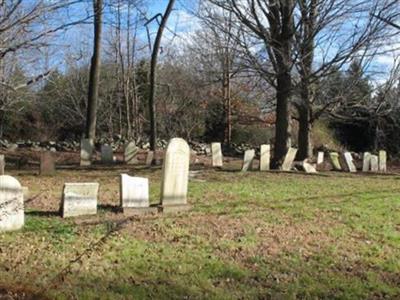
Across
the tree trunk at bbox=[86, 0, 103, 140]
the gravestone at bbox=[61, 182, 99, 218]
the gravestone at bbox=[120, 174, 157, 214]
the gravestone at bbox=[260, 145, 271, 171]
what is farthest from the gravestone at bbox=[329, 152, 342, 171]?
the gravestone at bbox=[61, 182, 99, 218]

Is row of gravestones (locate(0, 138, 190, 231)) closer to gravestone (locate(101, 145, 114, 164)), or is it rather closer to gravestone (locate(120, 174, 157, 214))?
gravestone (locate(120, 174, 157, 214))

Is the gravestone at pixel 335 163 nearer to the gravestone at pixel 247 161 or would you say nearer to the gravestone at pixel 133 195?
the gravestone at pixel 247 161

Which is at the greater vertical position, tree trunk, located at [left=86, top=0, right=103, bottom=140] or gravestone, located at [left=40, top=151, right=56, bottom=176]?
tree trunk, located at [left=86, top=0, right=103, bottom=140]

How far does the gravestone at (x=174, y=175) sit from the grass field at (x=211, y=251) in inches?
16.3

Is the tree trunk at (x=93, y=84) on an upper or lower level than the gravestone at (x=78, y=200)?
upper

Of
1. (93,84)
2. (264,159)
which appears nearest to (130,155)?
(93,84)

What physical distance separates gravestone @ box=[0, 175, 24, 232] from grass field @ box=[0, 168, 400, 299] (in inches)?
7.2

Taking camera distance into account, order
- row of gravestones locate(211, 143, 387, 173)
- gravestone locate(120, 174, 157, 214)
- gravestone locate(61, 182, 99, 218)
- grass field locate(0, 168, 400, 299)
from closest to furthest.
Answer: grass field locate(0, 168, 400, 299)
gravestone locate(61, 182, 99, 218)
gravestone locate(120, 174, 157, 214)
row of gravestones locate(211, 143, 387, 173)

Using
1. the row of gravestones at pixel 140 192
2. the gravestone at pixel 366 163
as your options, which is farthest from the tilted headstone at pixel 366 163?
the row of gravestones at pixel 140 192

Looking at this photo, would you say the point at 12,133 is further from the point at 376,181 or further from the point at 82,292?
the point at 82,292

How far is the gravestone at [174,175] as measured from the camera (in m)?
9.80

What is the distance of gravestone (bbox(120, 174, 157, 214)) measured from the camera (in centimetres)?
947

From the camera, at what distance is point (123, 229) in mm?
8336

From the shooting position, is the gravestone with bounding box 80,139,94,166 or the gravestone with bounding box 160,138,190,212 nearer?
the gravestone with bounding box 160,138,190,212
